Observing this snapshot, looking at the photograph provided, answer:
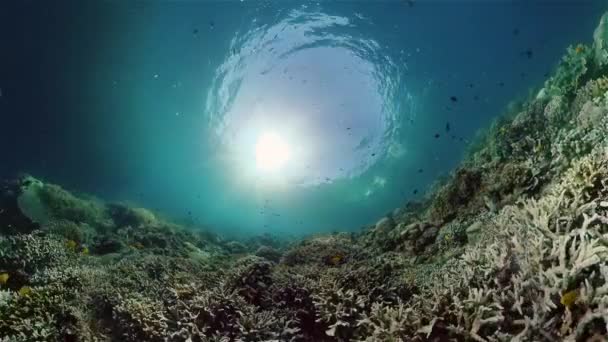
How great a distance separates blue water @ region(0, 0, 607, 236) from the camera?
80.9 feet

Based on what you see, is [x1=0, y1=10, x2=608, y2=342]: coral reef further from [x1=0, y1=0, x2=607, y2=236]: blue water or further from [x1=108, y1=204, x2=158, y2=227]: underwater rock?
[x1=108, y1=204, x2=158, y2=227]: underwater rock

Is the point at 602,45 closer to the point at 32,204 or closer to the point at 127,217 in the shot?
the point at 32,204

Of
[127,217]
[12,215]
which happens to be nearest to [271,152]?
[127,217]

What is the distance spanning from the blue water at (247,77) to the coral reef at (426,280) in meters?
6.91

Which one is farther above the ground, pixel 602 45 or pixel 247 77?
pixel 247 77

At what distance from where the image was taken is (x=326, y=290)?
18.1 feet

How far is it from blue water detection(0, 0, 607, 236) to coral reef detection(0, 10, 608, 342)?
22.7 ft

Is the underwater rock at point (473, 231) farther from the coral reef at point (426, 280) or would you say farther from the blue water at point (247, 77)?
the blue water at point (247, 77)

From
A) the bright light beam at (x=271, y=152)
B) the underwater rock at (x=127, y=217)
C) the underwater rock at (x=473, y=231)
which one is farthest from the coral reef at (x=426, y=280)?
the bright light beam at (x=271, y=152)

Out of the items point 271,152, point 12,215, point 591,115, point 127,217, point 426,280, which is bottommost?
point 426,280

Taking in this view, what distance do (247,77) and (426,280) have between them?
32148 millimetres

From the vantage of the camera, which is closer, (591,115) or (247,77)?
(591,115)

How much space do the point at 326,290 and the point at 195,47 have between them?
25656 mm

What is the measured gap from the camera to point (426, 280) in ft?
19.4
